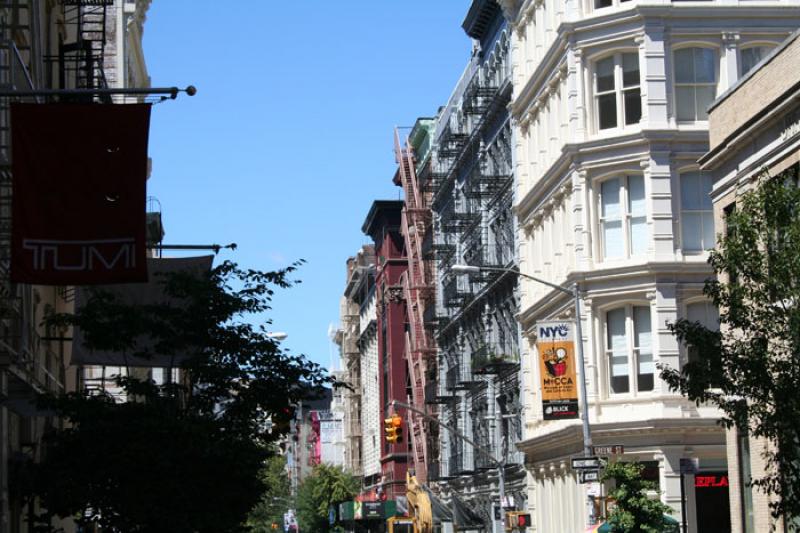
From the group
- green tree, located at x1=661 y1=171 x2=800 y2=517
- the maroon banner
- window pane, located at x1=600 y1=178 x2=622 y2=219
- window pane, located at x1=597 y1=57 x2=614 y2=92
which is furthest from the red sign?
the maroon banner

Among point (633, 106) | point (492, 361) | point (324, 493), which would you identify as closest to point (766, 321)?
point (633, 106)

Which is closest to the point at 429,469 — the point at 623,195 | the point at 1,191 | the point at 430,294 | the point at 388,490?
the point at 430,294

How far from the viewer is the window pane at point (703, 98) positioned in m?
47.8

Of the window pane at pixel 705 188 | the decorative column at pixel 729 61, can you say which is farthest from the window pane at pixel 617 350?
the decorative column at pixel 729 61

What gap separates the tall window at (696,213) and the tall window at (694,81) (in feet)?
6.42

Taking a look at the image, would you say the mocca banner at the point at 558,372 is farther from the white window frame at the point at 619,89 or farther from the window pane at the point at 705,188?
the white window frame at the point at 619,89

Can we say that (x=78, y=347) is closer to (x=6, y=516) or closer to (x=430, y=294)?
(x=6, y=516)

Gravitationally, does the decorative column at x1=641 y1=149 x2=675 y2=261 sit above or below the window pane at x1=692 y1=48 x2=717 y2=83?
below

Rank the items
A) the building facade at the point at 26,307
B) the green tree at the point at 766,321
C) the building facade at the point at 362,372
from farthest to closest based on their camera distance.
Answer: the building facade at the point at 362,372
the building facade at the point at 26,307
the green tree at the point at 766,321

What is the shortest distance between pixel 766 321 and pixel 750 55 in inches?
A: 1068

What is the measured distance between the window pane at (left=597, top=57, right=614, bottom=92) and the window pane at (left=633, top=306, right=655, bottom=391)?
7.14 metres

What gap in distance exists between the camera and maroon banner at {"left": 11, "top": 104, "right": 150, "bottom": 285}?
20.7m

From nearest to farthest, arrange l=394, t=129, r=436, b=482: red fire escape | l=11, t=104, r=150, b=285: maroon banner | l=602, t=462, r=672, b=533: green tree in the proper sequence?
l=11, t=104, r=150, b=285: maroon banner → l=602, t=462, r=672, b=533: green tree → l=394, t=129, r=436, b=482: red fire escape

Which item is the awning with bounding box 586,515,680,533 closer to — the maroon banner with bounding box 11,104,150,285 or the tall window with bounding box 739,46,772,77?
the tall window with bounding box 739,46,772,77
